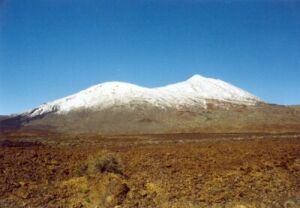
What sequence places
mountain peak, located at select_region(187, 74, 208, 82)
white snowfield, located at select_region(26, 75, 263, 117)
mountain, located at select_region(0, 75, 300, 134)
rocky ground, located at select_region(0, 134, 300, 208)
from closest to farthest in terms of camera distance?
rocky ground, located at select_region(0, 134, 300, 208), mountain, located at select_region(0, 75, 300, 134), white snowfield, located at select_region(26, 75, 263, 117), mountain peak, located at select_region(187, 74, 208, 82)

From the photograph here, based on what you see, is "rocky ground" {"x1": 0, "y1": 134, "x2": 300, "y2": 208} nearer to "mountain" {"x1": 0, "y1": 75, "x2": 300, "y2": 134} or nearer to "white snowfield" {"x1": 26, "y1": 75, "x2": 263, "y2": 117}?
"mountain" {"x1": 0, "y1": 75, "x2": 300, "y2": 134}

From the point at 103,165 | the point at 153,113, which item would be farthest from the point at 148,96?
the point at 103,165

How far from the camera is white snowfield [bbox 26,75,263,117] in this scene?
13162 centimetres

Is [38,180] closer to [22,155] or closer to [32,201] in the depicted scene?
[32,201]

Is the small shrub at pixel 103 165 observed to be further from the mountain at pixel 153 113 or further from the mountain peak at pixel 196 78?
the mountain peak at pixel 196 78

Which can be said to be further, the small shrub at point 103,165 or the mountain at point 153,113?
the mountain at point 153,113

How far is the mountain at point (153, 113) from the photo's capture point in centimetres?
9875

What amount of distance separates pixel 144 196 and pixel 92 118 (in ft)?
340

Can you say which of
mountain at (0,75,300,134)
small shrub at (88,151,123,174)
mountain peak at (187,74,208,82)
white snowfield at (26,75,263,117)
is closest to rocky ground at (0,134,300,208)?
small shrub at (88,151,123,174)

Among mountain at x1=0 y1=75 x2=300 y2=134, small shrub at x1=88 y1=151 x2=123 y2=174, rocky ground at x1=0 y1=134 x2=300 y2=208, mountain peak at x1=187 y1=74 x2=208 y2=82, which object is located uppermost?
mountain peak at x1=187 y1=74 x2=208 y2=82

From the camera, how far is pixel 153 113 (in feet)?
391

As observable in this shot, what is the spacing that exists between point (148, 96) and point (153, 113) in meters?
20.7

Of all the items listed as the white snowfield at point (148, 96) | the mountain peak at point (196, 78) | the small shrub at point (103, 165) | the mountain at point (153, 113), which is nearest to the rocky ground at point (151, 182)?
the small shrub at point (103, 165)

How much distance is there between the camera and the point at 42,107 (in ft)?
448
